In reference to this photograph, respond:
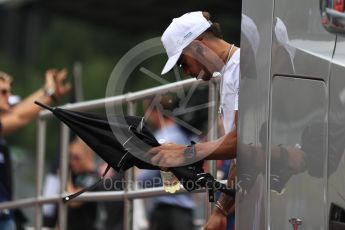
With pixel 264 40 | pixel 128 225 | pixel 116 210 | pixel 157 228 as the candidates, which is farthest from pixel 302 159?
pixel 116 210

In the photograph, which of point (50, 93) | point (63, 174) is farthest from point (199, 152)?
point (50, 93)

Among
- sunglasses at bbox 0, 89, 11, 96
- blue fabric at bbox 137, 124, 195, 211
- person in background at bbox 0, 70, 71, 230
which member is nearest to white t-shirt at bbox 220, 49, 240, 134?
blue fabric at bbox 137, 124, 195, 211

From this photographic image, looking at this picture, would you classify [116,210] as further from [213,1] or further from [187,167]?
[213,1]

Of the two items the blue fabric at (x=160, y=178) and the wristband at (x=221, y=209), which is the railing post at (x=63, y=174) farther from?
the wristband at (x=221, y=209)

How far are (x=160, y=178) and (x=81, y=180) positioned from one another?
3558 mm

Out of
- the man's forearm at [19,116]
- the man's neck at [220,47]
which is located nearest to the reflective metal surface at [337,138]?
the man's neck at [220,47]

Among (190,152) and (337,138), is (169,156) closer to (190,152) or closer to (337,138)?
(190,152)

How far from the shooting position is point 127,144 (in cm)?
433

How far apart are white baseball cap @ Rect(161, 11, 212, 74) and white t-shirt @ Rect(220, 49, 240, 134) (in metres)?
0.20

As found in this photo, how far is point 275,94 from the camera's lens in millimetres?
3844

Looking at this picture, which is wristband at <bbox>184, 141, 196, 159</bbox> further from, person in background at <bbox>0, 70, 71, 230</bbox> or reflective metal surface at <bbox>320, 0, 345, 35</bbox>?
person in background at <bbox>0, 70, 71, 230</bbox>

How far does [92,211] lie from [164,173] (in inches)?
190

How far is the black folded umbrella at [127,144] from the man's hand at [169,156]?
1.6 inches

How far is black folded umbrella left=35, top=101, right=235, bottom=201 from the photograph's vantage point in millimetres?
4266
